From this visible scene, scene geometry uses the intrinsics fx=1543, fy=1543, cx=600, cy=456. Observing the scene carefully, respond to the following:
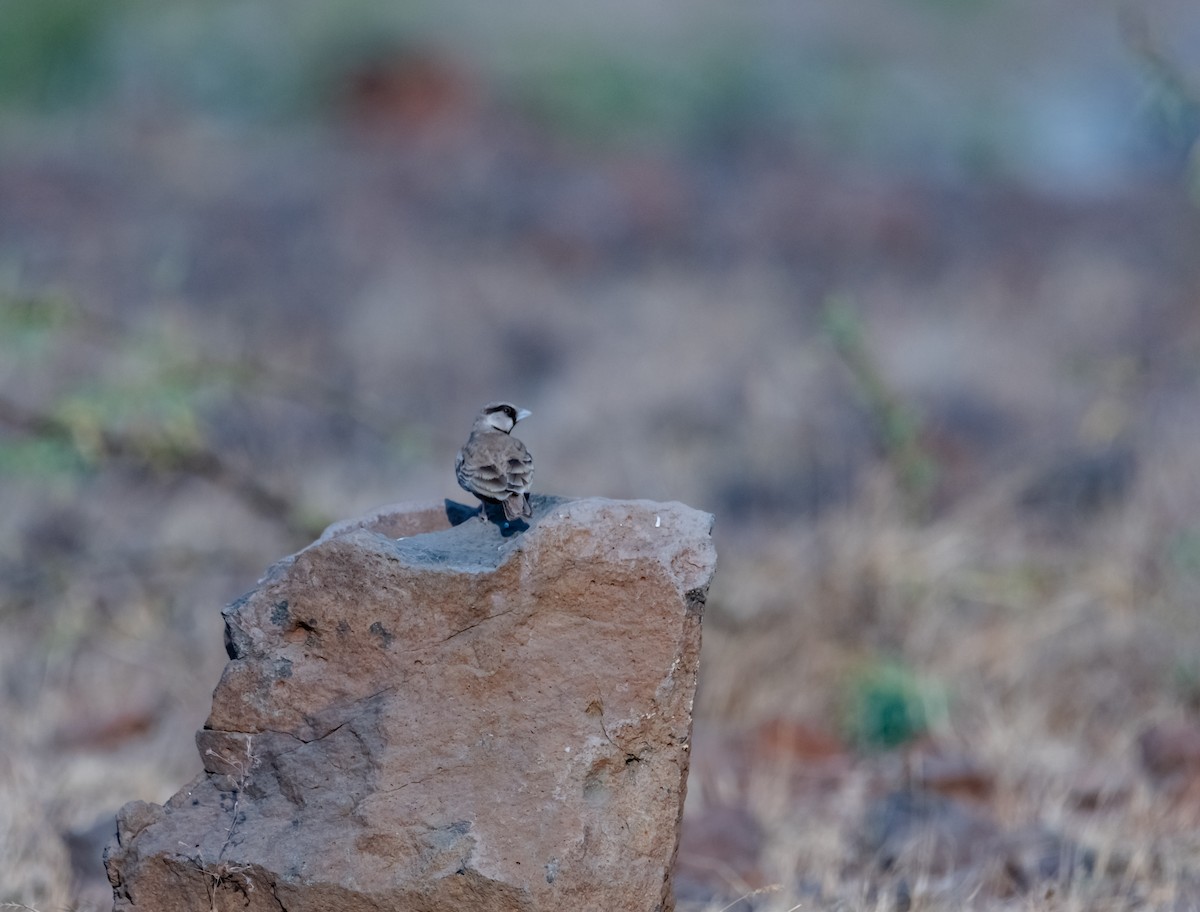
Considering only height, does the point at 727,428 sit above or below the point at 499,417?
above

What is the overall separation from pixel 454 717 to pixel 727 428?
673 centimetres

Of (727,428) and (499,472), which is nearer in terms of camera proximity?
(499,472)

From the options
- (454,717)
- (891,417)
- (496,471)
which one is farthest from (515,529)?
(891,417)

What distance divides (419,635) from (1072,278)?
43.2ft

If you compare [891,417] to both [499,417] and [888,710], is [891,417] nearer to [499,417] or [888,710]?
[888,710]

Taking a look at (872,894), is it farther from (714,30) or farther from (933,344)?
(714,30)

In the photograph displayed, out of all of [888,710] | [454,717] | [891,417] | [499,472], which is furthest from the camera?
[891,417]

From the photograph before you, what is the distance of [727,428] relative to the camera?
943cm

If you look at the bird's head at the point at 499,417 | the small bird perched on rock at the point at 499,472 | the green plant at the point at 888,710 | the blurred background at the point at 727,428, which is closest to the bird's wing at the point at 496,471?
the small bird perched on rock at the point at 499,472

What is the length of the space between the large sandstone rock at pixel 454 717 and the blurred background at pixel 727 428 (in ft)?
2.52

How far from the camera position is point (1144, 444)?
27.6 feet

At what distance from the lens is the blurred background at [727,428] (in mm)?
4699

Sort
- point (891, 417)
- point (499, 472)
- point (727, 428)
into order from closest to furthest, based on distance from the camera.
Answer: point (499, 472)
point (891, 417)
point (727, 428)

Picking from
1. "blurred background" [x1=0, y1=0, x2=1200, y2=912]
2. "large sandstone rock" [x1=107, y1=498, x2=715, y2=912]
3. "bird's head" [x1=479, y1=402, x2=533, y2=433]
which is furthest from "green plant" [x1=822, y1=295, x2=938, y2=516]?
"large sandstone rock" [x1=107, y1=498, x2=715, y2=912]
